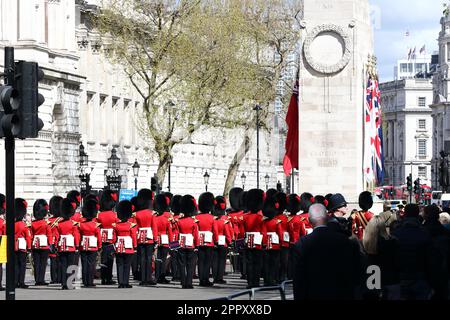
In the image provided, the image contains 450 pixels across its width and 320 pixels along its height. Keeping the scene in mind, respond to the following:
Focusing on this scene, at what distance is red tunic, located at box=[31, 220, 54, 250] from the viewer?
98.2 feet

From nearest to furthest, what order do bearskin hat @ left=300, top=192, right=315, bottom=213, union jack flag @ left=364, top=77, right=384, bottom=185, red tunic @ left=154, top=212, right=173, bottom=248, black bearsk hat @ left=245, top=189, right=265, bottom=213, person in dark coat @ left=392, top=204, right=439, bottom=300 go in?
person in dark coat @ left=392, top=204, right=439, bottom=300 < black bearsk hat @ left=245, top=189, right=265, bottom=213 < red tunic @ left=154, top=212, right=173, bottom=248 < bearskin hat @ left=300, top=192, right=315, bottom=213 < union jack flag @ left=364, top=77, right=384, bottom=185

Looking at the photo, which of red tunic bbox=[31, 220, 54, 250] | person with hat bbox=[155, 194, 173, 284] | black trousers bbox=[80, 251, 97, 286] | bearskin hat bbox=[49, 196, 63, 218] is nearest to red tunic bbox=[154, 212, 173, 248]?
person with hat bbox=[155, 194, 173, 284]

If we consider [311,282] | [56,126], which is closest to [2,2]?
[56,126]

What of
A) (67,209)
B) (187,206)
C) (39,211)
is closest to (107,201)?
(67,209)

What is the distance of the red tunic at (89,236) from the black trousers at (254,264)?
284cm

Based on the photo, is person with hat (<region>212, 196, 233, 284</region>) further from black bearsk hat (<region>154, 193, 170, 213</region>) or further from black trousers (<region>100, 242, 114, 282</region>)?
black trousers (<region>100, 242, 114, 282</region>)

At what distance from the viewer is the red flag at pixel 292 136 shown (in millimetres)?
39312

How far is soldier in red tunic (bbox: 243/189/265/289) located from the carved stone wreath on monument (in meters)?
8.83

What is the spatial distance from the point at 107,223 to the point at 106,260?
3.34 feet

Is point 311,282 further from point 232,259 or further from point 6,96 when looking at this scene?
point 232,259

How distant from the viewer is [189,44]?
192 ft

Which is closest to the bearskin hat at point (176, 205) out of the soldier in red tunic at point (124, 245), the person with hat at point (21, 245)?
the soldier in red tunic at point (124, 245)

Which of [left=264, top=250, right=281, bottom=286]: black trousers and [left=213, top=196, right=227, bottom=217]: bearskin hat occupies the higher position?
[left=213, top=196, right=227, bottom=217]: bearskin hat

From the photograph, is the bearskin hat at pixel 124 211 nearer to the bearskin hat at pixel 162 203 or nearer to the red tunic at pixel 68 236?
the red tunic at pixel 68 236
